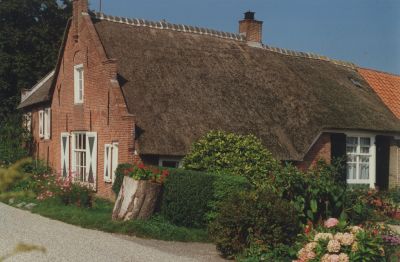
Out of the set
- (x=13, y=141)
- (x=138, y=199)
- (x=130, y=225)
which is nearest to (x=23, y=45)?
(x=13, y=141)

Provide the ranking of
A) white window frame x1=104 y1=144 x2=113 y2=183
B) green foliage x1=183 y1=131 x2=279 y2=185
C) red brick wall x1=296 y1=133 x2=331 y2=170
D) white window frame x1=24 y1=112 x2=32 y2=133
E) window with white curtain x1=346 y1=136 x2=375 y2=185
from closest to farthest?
green foliage x1=183 y1=131 x2=279 y2=185
white window frame x1=104 y1=144 x2=113 y2=183
red brick wall x1=296 y1=133 x2=331 y2=170
window with white curtain x1=346 y1=136 x2=375 y2=185
white window frame x1=24 y1=112 x2=32 y2=133

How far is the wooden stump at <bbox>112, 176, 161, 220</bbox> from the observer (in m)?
13.2

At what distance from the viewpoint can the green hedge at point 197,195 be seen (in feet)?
41.6

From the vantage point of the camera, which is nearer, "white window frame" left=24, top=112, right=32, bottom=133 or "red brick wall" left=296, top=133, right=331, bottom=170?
"red brick wall" left=296, top=133, right=331, bottom=170

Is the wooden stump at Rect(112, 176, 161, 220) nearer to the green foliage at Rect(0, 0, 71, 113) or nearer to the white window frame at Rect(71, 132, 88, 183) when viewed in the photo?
the white window frame at Rect(71, 132, 88, 183)

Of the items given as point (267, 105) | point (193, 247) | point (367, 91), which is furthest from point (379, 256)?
point (367, 91)

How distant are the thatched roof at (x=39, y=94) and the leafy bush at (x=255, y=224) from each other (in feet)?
49.9

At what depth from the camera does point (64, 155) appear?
71.6 feet

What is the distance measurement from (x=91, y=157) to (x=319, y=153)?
8.13 metres

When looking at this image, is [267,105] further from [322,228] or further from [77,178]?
[322,228]

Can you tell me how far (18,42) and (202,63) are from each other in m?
16.4

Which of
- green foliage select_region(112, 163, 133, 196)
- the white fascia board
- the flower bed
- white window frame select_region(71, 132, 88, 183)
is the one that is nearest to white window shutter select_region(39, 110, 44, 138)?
the white fascia board

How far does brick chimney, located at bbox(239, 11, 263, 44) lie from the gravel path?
13684mm

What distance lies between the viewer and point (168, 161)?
1733 centimetres
